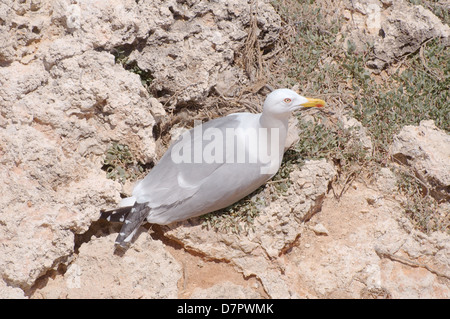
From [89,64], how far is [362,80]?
221cm

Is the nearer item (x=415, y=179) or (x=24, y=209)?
(x=24, y=209)

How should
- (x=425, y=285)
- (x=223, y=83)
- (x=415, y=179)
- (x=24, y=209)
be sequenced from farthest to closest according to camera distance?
(x=223, y=83)
(x=415, y=179)
(x=425, y=285)
(x=24, y=209)

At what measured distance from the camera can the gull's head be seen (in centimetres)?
312

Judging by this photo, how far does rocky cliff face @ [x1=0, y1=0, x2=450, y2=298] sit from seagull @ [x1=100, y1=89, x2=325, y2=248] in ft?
0.45

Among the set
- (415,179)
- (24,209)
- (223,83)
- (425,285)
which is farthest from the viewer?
(223,83)

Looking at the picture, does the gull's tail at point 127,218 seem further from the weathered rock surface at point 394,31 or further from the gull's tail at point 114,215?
the weathered rock surface at point 394,31

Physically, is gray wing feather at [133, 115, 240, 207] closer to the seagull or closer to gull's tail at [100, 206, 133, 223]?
the seagull

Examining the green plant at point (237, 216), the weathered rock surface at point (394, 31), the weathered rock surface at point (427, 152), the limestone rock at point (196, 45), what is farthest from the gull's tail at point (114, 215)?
the weathered rock surface at point (394, 31)

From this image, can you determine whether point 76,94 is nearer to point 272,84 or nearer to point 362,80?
point 272,84

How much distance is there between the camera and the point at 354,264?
323cm

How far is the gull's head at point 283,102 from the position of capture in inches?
123

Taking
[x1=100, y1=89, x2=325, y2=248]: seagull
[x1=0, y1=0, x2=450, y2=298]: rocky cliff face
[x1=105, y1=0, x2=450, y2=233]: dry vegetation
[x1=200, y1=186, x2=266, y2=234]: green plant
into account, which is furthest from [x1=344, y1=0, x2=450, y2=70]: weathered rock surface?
[x1=200, y1=186, x2=266, y2=234]: green plant

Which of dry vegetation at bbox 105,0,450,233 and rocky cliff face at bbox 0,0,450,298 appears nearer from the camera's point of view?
rocky cliff face at bbox 0,0,450,298
